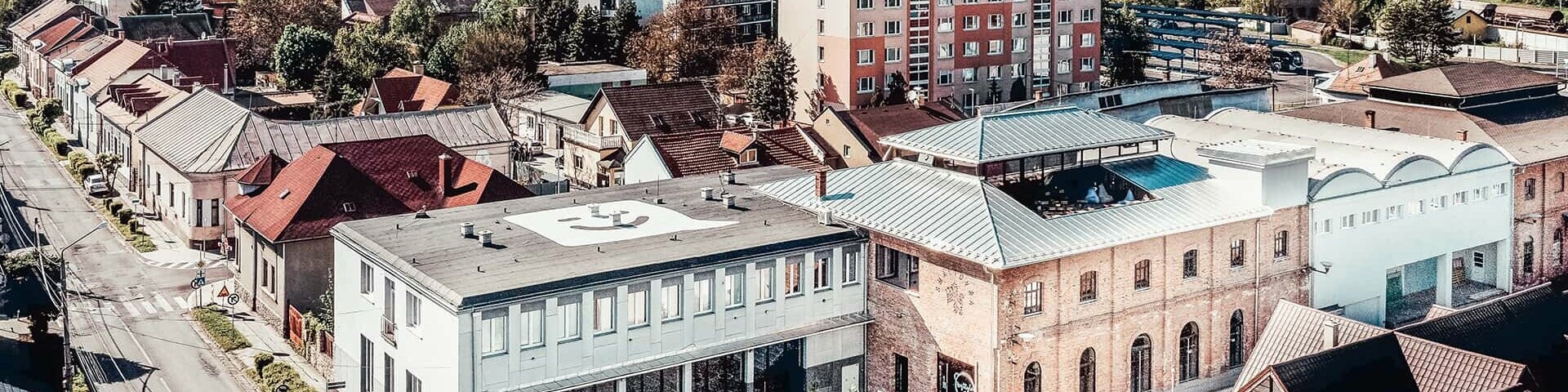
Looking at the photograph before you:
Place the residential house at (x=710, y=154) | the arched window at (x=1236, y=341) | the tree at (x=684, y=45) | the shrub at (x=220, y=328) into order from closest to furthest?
the arched window at (x=1236, y=341) < the shrub at (x=220, y=328) < the residential house at (x=710, y=154) < the tree at (x=684, y=45)

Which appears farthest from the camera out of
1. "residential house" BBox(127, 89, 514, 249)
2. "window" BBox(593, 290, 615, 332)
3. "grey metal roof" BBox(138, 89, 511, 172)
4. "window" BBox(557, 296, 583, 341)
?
"grey metal roof" BBox(138, 89, 511, 172)

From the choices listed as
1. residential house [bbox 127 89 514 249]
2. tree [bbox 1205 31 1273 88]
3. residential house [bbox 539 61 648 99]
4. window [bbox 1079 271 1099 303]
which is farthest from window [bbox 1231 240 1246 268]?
residential house [bbox 539 61 648 99]

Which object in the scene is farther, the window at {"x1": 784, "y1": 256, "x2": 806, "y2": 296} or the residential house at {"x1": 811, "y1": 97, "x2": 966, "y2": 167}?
the residential house at {"x1": 811, "y1": 97, "x2": 966, "y2": 167}

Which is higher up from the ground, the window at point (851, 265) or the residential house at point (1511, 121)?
the residential house at point (1511, 121)

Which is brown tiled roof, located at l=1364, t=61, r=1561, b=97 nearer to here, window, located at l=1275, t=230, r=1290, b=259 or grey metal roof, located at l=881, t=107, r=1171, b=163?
window, located at l=1275, t=230, r=1290, b=259

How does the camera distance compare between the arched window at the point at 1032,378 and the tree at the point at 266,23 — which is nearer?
the arched window at the point at 1032,378

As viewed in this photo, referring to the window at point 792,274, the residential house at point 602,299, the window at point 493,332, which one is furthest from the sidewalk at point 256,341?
the window at point 792,274

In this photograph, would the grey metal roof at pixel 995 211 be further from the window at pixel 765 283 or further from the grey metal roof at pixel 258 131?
the grey metal roof at pixel 258 131
